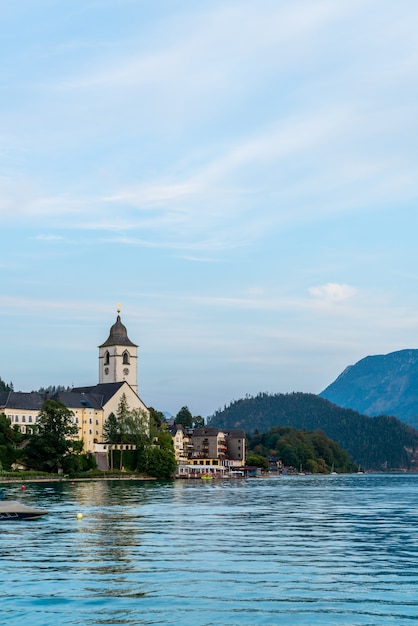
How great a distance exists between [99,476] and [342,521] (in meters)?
99.1

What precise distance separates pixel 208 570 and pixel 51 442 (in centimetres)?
12186

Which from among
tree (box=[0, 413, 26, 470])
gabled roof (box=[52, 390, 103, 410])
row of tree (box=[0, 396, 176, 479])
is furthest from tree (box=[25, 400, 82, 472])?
gabled roof (box=[52, 390, 103, 410])

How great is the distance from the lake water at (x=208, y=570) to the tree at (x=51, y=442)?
87.4 m

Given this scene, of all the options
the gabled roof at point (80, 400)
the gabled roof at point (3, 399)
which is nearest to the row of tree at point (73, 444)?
the gabled roof at point (80, 400)

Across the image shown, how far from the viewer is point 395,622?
96.0ft

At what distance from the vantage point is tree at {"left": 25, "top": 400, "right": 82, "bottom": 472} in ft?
513

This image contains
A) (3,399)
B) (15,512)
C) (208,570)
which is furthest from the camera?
(3,399)

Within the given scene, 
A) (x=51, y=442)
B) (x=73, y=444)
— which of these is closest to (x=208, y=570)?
(x=51, y=442)

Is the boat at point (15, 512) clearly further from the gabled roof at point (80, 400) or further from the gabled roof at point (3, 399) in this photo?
the gabled roof at point (80, 400)

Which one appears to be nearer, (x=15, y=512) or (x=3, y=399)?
(x=15, y=512)

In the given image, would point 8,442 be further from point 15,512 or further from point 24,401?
point 15,512

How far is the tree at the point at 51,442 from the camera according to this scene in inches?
6152

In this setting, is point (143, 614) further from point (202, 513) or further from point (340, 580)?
point (202, 513)

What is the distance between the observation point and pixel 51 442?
157m
